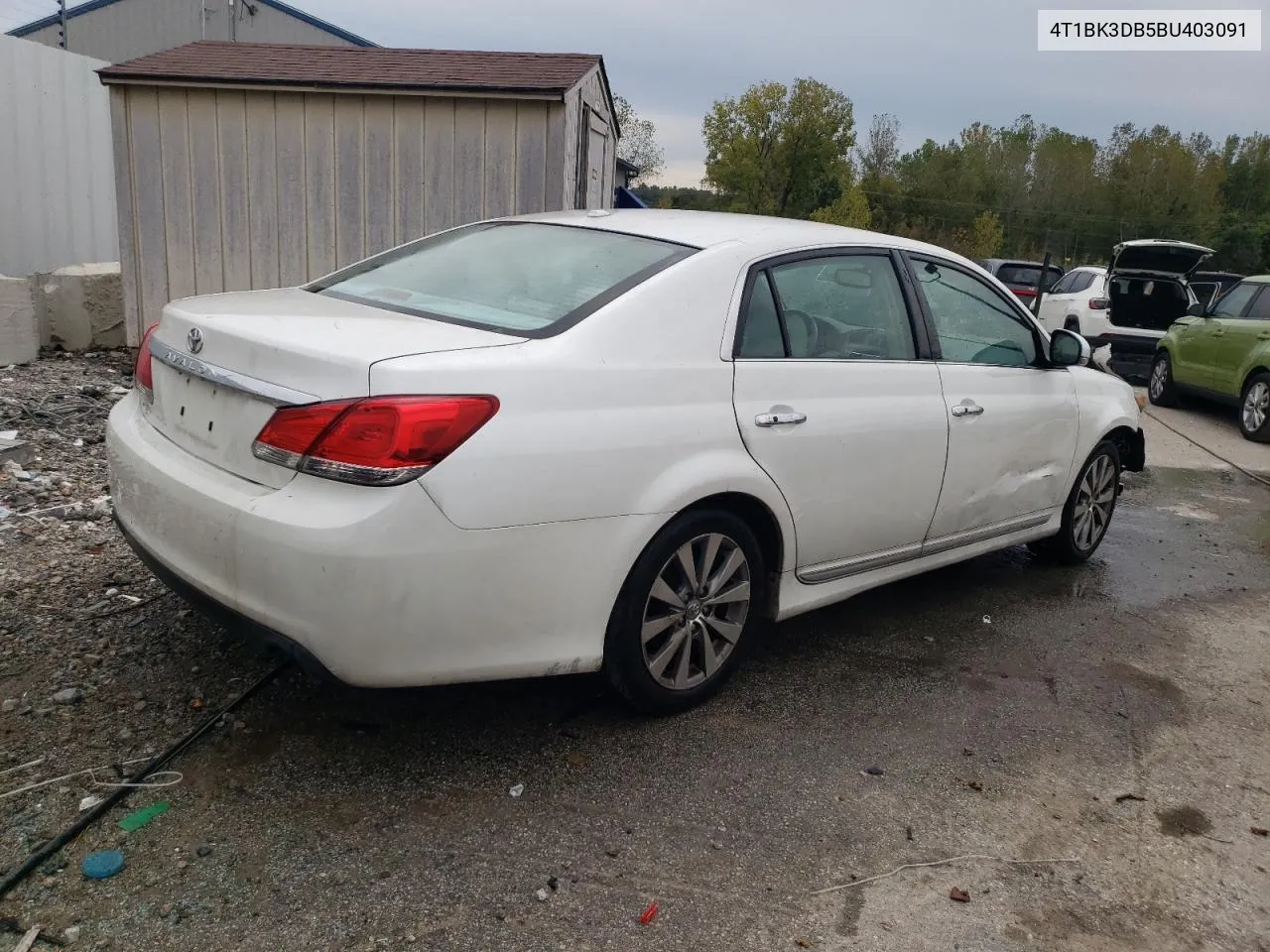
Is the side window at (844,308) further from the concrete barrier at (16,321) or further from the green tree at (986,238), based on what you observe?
the green tree at (986,238)

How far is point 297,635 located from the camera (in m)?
2.78

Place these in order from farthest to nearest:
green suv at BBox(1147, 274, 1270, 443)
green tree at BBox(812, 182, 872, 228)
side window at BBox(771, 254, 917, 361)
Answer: green tree at BBox(812, 182, 872, 228)
green suv at BBox(1147, 274, 1270, 443)
side window at BBox(771, 254, 917, 361)

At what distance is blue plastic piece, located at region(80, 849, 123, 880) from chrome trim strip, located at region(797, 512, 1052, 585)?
222 centimetres

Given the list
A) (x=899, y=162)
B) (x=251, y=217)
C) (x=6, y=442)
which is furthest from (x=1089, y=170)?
(x=6, y=442)

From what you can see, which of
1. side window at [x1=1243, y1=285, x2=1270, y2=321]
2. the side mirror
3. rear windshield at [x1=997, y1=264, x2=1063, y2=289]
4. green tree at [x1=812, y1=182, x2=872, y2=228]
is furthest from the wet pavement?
green tree at [x1=812, y1=182, x2=872, y2=228]

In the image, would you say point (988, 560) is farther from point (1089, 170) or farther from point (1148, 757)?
point (1089, 170)

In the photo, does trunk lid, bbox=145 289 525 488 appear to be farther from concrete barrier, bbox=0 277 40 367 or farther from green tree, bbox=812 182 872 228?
green tree, bbox=812 182 872 228

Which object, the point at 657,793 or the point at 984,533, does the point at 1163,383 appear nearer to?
the point at 984,533

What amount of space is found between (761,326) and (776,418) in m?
0.32

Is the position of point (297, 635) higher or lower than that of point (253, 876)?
higher

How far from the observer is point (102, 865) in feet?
8.55

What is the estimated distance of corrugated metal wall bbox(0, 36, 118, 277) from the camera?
1108 cm

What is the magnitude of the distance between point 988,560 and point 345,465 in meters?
4.02

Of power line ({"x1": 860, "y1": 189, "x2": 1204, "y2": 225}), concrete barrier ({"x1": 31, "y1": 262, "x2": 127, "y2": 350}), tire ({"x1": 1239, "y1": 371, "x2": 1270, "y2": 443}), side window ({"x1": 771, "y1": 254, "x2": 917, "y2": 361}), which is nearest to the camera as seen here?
side window ({"x1": 771, "y1": 254, "x2": 917, "y2": 361})
